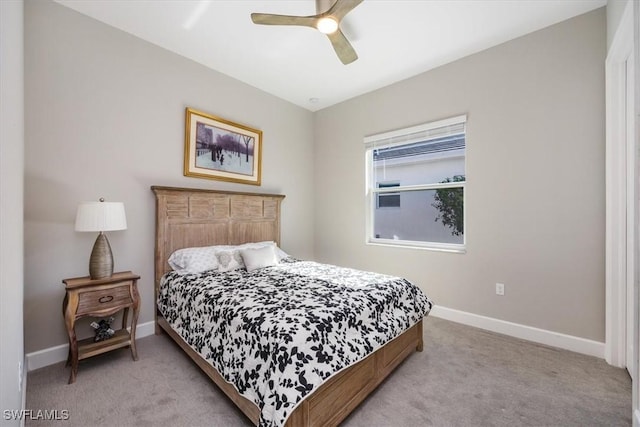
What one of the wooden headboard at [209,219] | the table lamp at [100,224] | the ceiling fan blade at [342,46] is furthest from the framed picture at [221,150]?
the ceiling fan blade at [342,46]

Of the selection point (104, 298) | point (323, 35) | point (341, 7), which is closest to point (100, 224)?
point (104, 298)

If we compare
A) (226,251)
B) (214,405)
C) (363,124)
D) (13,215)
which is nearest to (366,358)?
(214,405)

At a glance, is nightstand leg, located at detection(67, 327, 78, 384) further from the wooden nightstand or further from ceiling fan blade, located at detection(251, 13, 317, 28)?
ceiling fan blade, located at detection(251, 13, 317, 28)

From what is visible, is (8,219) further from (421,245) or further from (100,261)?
(421,245)

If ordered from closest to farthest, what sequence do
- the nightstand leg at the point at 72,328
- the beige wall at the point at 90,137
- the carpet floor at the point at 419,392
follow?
the carpet floor at the point at 419,392, the nightstand leg at the point at 72,328, the beige wall at the point at 90,137

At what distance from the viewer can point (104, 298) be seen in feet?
6.96

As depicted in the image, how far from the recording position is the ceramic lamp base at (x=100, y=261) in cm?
218

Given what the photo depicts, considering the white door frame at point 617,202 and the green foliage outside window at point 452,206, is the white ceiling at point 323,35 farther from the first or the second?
the green foliage outside window at point 452,206

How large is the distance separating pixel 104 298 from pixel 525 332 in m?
3.72

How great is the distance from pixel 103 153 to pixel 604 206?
4.37 meters

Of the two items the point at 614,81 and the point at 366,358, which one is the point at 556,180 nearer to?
the point at 614,81

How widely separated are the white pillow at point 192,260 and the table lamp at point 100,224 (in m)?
0.57

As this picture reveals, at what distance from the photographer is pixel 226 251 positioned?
2.90 metres

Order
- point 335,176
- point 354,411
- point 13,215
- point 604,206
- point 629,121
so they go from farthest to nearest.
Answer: point 335,176 → point 604,206 → point 629,121 → point 354,411 → point 13,215
